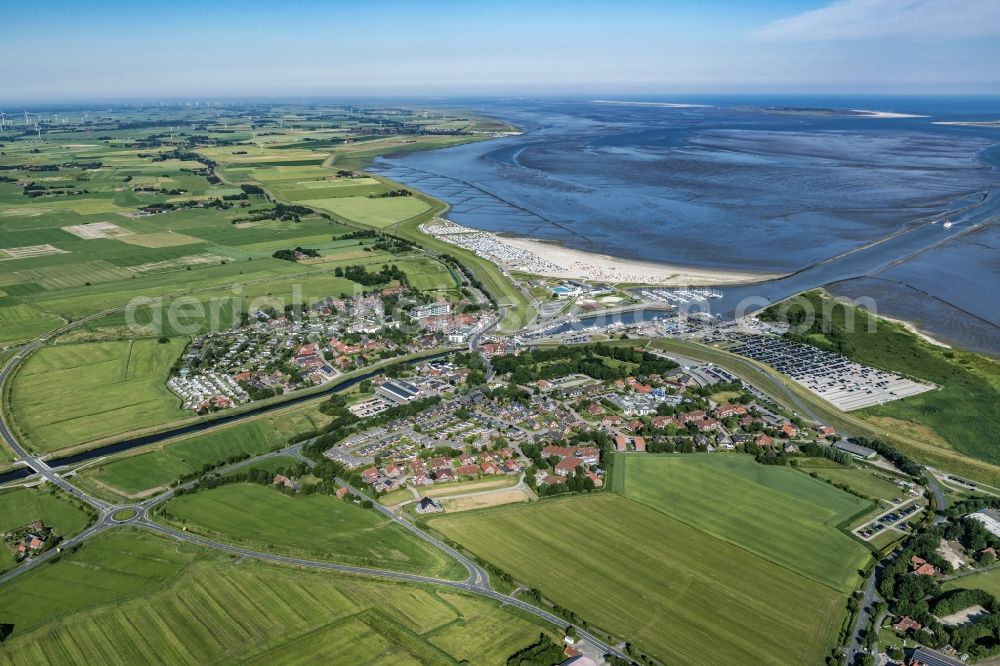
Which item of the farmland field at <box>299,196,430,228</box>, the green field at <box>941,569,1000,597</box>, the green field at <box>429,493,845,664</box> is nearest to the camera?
the green field at <box>429,493,845,664</box>

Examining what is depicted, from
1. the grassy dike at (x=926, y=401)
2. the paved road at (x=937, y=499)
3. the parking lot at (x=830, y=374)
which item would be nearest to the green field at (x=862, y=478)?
the paved road at (x=937, y=499)

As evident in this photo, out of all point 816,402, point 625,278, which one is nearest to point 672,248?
point 625,278

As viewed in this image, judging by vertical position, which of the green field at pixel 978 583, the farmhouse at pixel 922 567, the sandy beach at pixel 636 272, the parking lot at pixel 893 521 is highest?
the sandy beach at pixel 636 272

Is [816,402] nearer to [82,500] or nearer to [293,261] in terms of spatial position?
[82,500]

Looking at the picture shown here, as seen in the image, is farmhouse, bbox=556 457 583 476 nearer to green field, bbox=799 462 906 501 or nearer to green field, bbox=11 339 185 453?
green field, bbox=799 462 906 501

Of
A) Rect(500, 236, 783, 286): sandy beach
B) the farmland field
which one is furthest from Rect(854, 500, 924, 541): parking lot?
the farmland field

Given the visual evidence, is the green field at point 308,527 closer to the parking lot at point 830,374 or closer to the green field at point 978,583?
the green field at point 978,583
